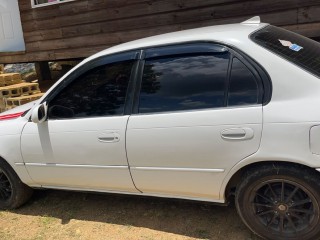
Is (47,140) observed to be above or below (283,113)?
below

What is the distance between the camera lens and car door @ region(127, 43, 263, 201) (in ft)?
9.45

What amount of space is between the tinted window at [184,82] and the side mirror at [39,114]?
1020mm

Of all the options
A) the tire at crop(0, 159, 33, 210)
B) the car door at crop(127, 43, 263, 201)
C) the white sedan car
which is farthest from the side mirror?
the car door at crop(127, 43, 263, 201)

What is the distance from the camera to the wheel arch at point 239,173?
278 cm

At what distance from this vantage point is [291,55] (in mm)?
2941

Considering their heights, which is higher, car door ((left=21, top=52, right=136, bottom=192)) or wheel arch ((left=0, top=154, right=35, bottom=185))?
car door ((left=21, top=52, right=136, bottom=192))

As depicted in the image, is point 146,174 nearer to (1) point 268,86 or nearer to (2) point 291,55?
(1) point 268,86

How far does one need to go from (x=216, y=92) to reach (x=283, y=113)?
530 millimetres

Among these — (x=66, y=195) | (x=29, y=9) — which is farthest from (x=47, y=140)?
(x=29, y=9)

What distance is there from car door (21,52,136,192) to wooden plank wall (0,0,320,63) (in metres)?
3.49

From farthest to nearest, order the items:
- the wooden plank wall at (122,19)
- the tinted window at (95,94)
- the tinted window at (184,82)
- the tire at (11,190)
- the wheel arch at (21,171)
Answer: the wooden plank wall at (122,19)
the tire at (11,190)
the wheel arch at (21,171)
the tinted window at (95,94)
the tinted window at (184,82)

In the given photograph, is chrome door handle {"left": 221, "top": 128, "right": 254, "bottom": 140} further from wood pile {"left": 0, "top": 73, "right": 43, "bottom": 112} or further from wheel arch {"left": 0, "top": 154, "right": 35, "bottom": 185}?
wood pile {"left": 0, "top": 73, "right": 43, "bottom": 112}

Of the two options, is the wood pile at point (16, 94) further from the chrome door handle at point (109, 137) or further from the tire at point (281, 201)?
the tire at point (281, 201)

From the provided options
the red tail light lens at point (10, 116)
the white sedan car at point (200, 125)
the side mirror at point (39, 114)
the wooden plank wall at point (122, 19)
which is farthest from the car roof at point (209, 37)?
the wooden plank wall at point (122, 19)
